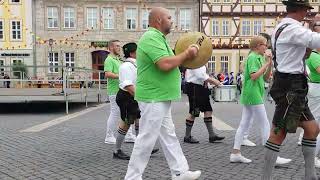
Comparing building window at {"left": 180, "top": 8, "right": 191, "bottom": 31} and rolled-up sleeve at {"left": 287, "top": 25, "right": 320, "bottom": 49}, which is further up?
building window at {"left": 180, "top": 8, "right": 191, "bottom": 31}

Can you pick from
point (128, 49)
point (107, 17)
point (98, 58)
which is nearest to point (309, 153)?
point (128, 49)

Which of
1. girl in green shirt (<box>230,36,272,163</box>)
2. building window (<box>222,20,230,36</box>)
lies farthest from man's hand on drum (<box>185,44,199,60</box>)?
building window (<box>222,20,230,36</box>)

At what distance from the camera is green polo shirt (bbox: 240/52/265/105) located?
6.50 m

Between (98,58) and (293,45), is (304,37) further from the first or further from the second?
(98,58)

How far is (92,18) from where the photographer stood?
44.7 m

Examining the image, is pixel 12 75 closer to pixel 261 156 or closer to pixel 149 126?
pixel 261 156

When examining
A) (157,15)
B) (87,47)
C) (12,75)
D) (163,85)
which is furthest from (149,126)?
(87,47)

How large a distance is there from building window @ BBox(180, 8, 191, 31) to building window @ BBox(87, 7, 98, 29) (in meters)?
7.92

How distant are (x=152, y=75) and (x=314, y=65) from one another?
3.05 meters

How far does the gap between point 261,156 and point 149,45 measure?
3.11 meters

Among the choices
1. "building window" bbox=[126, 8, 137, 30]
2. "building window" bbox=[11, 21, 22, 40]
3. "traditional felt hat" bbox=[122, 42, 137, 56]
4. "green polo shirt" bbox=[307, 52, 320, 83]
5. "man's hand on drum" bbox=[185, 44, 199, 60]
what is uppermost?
"building window" bbox=[126, 8, 137, 30]

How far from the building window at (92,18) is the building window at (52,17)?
2.94m

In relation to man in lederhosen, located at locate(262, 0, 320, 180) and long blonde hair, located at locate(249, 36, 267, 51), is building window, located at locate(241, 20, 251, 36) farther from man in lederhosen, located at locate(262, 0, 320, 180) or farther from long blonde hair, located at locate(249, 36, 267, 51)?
man in lederhosen, located at locate(262, 0, 320, 180)

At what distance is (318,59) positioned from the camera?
663 centimetres
